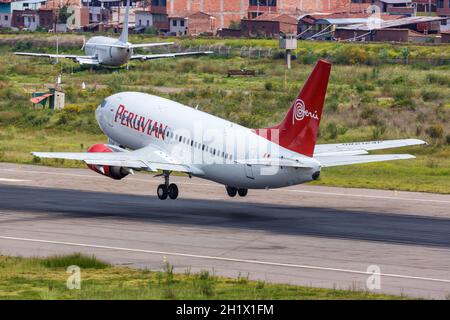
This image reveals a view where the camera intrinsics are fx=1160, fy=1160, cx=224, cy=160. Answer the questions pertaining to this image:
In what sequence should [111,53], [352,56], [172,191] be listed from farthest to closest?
[352,56], [111,53], [172,191]

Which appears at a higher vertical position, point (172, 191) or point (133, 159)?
point (133, 159)

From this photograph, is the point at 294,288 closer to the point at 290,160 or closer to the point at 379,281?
the point at 379,281

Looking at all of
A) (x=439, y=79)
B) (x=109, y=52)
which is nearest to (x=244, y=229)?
(x=439, y=79)

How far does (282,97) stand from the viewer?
106000 mm

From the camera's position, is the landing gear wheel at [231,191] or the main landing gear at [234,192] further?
the landing gear wheel at [231,191]

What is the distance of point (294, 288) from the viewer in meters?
35.3

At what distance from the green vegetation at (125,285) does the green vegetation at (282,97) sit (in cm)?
2835

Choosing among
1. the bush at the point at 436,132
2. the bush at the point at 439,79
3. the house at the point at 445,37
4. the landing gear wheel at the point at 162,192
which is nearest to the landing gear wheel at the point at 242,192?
the landing gear wheel at the point at 162,192

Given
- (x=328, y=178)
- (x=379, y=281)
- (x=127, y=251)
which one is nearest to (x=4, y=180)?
(x=328, y=178)

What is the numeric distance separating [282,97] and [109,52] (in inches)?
1646

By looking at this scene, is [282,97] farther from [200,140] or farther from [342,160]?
[342,160]

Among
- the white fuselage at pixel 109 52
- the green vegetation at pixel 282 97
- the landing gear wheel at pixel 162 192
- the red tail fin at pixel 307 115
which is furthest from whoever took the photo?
the white fuselage at pixel 109 52

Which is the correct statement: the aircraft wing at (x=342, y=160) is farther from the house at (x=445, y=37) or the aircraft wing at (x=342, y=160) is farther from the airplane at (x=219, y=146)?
the house at (x=445, y=37)

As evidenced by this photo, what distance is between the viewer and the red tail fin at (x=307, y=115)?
162 ft
